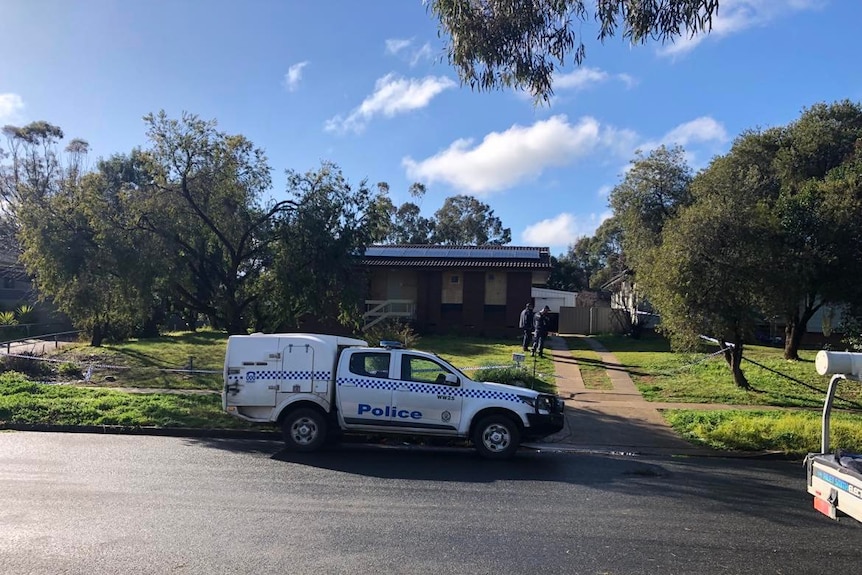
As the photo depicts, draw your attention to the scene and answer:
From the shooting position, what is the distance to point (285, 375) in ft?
31.9

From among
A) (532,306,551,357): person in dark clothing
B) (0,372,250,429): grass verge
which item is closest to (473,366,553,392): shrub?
(532,306,551,357): person in dark clothing

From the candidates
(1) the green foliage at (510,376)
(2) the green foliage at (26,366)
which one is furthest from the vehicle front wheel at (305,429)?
(2) the green foliage at (26,366)

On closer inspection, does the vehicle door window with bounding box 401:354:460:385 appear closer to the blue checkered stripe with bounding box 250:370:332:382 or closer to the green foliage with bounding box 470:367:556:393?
the blue checkered stripe with bounding box 250:370:332:382

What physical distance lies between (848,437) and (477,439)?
5901mm

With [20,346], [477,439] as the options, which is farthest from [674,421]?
[20,346]

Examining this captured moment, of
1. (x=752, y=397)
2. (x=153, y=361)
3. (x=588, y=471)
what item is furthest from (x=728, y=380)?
(x=153, y=361)

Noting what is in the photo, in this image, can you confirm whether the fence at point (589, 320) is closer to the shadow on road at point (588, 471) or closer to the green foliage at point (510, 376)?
the green foliage at point (510, 376)

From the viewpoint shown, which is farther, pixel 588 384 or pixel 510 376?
pixel 588 384

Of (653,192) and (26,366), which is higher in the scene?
(653,192)

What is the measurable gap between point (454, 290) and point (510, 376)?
14.8 metres

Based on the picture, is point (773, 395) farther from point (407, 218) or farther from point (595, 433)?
point (407, 218)

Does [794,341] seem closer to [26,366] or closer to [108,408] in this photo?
[108,408]

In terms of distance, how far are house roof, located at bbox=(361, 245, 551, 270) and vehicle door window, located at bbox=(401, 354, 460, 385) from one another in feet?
59.0

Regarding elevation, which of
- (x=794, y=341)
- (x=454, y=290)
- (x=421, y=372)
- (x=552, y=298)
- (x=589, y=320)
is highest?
(x=552, y=298)
